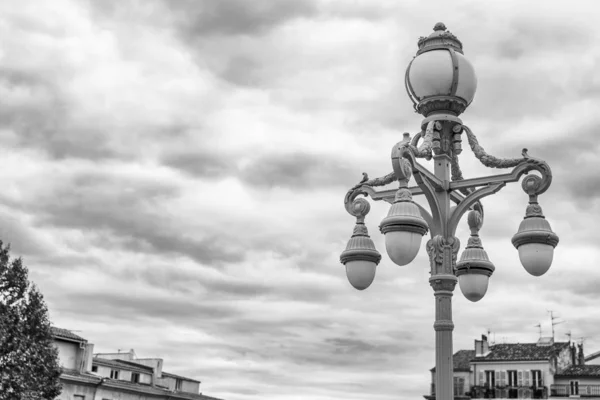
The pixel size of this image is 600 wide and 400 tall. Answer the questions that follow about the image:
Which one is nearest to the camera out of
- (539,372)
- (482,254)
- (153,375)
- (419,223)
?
(419,223)

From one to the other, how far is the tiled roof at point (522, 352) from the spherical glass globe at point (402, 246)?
6127 centimetres

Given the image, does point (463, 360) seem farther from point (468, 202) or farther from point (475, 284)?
point (468, 202)

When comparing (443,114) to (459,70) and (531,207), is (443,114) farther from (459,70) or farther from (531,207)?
(531,207)

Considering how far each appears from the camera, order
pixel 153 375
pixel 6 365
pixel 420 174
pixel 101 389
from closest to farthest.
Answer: pixel 420 174 → pixel 6 365 → pixel 101 389 → pixel 153 375

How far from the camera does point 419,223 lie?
7.98 metres

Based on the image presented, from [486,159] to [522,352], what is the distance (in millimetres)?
61839

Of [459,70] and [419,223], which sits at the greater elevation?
[459,70]

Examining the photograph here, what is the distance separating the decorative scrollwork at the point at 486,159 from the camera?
8.73 metres

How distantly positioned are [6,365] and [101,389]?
21.2 metres

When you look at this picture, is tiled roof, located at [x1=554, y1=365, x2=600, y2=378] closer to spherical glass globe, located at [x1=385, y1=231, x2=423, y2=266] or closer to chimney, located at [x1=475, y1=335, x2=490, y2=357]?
chimney, located at [x1=475, y1=335, x2=490, y2=357]

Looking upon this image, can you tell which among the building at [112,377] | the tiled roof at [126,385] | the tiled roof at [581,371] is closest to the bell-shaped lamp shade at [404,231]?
the building at [112,377]

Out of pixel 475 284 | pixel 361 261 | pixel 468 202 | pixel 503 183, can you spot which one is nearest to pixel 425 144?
pixel 468 202

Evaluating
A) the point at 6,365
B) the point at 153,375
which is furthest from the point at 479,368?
the point at 6,365

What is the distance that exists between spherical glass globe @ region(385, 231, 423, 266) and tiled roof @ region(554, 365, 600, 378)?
6106cm
